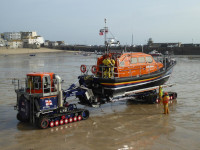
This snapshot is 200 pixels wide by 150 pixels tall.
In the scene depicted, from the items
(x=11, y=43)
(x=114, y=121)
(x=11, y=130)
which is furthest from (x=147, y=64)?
(x=11, y=43)

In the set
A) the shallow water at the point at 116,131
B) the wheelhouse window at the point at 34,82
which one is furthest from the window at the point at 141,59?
the wheelhouse window at the point at 34,82

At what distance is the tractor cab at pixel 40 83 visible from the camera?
31.4ft

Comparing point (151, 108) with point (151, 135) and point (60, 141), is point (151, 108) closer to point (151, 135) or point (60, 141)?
point (151, 135)

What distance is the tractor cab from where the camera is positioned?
31.4ft

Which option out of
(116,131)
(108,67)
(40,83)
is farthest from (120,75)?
(40,83)

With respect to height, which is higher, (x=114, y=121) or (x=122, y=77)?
(x=122, y=77)

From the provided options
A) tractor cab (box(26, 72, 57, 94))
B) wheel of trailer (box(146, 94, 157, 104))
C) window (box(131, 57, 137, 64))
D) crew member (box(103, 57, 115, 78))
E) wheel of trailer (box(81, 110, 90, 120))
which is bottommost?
wheel of trailer (box(81, 110, 90, 120))

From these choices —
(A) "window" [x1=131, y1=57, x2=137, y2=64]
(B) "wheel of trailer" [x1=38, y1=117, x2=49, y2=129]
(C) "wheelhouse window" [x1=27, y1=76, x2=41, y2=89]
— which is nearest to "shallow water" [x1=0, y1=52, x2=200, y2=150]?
(B) "wheel of trailer" [x1=38, y1=117, x2=49, y2=129]

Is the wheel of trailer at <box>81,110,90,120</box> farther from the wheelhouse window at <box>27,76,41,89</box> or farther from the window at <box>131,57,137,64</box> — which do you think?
the window at <box>131,57,137,64</box>

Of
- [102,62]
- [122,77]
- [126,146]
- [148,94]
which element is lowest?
[126,146]

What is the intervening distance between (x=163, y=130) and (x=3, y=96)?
35.4 feet

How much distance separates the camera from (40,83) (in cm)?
964

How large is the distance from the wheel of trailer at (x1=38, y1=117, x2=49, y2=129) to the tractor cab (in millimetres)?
1132

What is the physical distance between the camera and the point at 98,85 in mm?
11625
